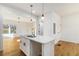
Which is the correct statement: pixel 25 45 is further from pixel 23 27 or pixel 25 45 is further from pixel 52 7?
pixel 52 7

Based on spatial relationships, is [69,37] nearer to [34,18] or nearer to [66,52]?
[66,52]

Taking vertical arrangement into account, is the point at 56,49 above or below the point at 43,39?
below

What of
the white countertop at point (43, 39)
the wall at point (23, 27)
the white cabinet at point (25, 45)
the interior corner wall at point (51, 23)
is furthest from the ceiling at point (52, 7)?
the white cabinet at point (25, 45)

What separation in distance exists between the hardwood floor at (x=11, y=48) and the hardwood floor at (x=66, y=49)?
77 centimetres

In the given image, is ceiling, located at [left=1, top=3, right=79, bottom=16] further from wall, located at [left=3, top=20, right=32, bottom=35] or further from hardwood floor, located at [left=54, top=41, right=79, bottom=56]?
hardwood floor, located at [left=54, top=41, right=79, bottom=56]

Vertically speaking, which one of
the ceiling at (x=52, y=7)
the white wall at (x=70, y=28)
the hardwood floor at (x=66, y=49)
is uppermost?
the ceiling at (x=52, y=7)

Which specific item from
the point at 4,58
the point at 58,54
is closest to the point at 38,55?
the point at 58,54

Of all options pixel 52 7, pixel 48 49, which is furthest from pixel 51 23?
pixel 48 49

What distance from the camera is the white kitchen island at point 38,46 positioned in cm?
208

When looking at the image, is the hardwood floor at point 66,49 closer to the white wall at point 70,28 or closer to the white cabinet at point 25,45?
the white wall at point 70,28

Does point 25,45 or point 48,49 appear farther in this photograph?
point 25,45

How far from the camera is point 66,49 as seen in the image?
210 cm

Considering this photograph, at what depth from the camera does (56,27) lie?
213 centimetres

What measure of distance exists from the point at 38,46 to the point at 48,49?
0.23m
